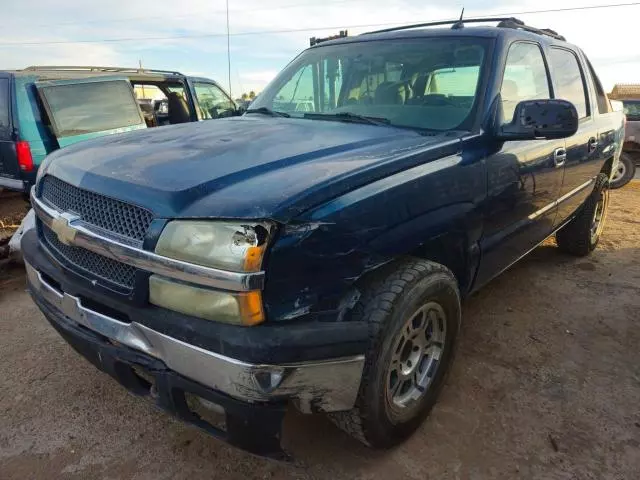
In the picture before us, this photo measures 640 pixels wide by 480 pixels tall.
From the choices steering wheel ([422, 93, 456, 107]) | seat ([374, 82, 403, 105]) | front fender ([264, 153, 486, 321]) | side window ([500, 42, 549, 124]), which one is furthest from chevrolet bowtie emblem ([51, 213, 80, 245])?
side window ([500, 42, 549, 124])

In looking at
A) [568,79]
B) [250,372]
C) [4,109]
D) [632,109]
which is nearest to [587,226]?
[568,79]

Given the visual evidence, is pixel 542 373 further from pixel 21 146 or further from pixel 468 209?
pixel 21 146

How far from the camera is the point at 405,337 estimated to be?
2172mm

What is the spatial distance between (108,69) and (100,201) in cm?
573

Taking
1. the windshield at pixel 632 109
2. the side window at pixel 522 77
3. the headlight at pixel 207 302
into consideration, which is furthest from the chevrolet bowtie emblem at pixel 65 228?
the windshield at pixel 632 109

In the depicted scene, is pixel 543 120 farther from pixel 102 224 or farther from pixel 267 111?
pixel 102 224

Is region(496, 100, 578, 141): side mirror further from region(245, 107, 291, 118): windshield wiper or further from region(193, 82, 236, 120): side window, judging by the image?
region(193, 82, 236, 120): side window

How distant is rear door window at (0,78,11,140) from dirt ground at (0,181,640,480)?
2891mm

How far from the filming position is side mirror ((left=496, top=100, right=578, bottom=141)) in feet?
8.02

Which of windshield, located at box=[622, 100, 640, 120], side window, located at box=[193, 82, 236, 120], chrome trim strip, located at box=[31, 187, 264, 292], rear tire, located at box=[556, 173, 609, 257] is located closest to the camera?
chrome trim strip, located at box=[31, 187, 264, 292]

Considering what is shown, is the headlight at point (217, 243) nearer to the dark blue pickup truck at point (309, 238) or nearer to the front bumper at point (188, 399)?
the dark blue pickup truck at point (309, 238)

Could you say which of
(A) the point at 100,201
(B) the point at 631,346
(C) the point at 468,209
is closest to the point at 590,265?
(B) the point at 631,346

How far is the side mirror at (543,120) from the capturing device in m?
2.45

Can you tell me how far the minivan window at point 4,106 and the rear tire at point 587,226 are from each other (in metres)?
6.03
